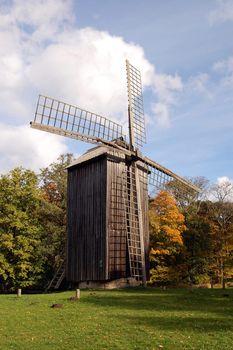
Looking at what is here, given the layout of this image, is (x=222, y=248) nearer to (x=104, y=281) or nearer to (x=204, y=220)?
(x=204, y=220)

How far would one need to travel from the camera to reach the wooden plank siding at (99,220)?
27984mm

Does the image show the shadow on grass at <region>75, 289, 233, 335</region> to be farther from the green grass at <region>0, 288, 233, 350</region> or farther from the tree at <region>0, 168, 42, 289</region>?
the tree at <region>0, 168, 42, 289</region>

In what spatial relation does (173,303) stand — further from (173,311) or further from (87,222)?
(87,222)

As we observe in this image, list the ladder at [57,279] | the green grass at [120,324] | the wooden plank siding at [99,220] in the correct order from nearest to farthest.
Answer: the green grass at [120,324] < the wooden plank siding at [99,220] < the ladder at [57,279]

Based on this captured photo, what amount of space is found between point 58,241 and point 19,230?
4284mm

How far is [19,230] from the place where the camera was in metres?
38.0

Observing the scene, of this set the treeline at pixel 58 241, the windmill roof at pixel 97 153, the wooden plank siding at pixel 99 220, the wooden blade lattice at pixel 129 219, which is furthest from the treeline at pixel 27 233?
the wooden blade lattice at pixel 129 219

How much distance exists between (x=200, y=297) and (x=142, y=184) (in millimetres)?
12460

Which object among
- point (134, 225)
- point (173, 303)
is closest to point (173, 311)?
point (173, 303)

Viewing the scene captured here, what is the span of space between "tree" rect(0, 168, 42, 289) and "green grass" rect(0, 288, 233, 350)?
1698cm

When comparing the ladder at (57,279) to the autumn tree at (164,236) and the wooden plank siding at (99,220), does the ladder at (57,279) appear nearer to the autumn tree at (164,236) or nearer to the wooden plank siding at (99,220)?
the wooden plank siding at (99,220)

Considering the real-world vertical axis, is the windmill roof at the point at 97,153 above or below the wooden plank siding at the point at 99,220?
above

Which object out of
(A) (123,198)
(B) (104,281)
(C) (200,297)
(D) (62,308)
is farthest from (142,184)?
(D) (62,308)

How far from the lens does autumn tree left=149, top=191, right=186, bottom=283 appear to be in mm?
36312
